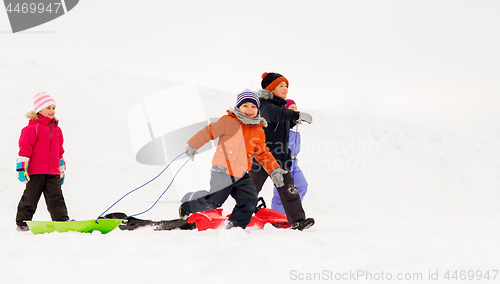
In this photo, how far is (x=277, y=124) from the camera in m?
4.44

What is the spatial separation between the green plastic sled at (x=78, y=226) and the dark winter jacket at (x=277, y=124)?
1.62m

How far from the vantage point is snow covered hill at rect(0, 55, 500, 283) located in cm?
233

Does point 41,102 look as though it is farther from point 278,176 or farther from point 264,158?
point 278,176

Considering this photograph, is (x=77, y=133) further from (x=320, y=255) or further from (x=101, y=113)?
(x=320, y=255)

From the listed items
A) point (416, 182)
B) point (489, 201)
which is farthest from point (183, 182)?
point (489, 201)

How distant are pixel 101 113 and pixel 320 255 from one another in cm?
931

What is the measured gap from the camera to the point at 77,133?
910 cm

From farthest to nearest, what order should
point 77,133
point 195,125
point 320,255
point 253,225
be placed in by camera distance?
point 195,125, point 77,133, point 253,225, point 320,255

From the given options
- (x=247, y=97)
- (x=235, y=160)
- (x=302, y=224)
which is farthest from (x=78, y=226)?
(x=302, y=224)

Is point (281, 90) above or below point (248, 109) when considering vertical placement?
above

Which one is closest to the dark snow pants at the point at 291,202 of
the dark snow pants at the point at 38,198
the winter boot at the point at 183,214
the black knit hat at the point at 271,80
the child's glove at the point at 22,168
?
the winter boot at the point at 183,214

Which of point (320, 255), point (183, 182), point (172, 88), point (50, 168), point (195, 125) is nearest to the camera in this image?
point (320, 255)

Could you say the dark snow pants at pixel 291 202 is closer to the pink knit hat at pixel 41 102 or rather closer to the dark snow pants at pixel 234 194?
the dark snow pants at pixel 234 194

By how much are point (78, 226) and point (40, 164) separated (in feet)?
4.02
